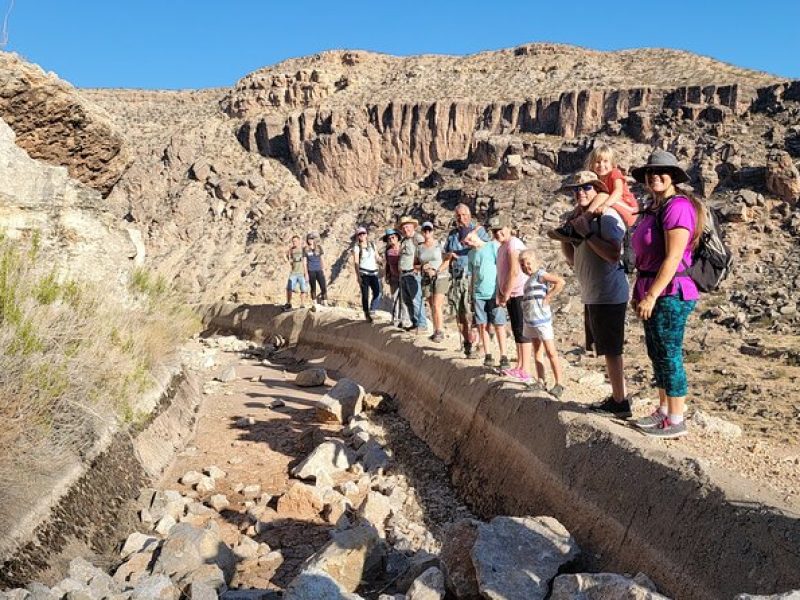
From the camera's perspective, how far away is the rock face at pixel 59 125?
8023mm

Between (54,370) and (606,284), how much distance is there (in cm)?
385

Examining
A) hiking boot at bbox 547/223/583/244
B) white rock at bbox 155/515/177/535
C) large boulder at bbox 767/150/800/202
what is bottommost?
white rock at bbox 155/515/177/535

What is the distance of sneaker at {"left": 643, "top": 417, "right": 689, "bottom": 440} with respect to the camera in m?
4.28

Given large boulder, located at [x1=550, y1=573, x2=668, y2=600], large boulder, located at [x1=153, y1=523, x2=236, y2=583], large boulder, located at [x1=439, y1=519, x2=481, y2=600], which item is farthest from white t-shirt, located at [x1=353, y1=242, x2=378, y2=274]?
large boulder, located at [x1=550, y1=573, x2=668, y2=600]

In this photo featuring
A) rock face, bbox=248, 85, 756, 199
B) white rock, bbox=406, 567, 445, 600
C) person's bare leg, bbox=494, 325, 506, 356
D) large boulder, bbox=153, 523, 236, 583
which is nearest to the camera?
white rock, bbox=406, 567, 445, 600

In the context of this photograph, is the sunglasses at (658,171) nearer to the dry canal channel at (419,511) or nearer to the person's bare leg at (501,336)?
the dry canal channel at (419,511)

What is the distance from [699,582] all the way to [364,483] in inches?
146

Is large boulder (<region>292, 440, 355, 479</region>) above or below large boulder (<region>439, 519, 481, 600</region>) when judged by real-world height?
below

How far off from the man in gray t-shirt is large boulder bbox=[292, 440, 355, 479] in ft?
9.10

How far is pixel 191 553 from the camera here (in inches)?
170

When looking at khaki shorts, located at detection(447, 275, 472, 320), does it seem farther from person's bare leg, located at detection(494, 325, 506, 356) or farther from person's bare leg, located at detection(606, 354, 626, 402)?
person's bare leg, located at detection(606, 354, 626, 402)

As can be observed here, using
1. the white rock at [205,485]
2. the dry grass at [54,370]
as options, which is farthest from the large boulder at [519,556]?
the white rock at [205,485]

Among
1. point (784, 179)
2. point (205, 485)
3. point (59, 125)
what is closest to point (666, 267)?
point (205, 485)

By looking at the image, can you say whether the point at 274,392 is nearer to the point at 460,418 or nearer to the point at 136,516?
the point at 460,418
